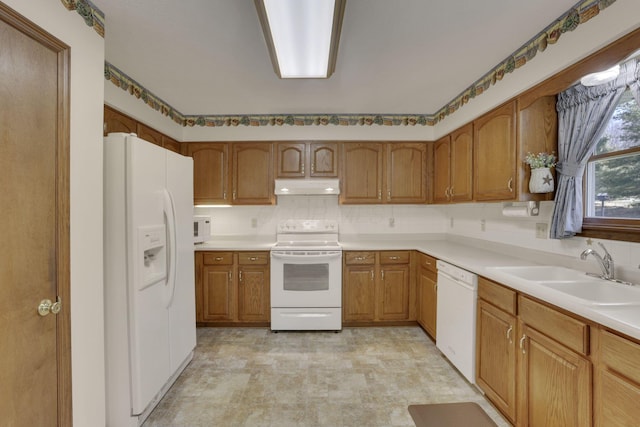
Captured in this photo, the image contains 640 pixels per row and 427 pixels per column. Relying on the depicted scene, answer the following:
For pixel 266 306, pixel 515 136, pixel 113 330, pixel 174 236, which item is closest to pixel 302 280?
pixel 266 306

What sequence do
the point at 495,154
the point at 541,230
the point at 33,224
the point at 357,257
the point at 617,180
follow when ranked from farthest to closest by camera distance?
the point at 357,257 < the point at 495,154 < the point at 541,230 < the point at 617,180 < the point at 33,224

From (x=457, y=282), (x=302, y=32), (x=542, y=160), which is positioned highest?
(x=302, y=32)

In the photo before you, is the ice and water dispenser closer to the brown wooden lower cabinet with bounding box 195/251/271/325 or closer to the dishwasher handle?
the brown wooden lower cabinet with bounding box 195/251/271/325

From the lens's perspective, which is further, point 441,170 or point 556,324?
point 441,170

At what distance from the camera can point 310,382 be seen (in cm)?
220

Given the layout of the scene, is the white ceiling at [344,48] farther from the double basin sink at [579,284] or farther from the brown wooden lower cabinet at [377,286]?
the brown wooden lower cabinet at [377,286]

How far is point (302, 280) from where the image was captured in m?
3.06

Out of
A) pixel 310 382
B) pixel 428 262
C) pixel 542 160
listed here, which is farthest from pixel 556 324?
pixel 310 382

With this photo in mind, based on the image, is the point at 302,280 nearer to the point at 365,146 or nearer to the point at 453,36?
the point at 365,146

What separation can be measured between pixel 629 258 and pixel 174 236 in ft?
9.19

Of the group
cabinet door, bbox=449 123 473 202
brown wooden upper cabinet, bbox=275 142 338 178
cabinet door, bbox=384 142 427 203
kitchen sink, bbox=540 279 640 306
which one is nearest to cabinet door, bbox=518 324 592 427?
kitchen sink, bbox=540 279 640 306

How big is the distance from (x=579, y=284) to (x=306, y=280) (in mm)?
2187

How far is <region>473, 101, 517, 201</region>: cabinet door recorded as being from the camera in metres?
2.10

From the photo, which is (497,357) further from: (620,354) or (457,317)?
(620,354)
